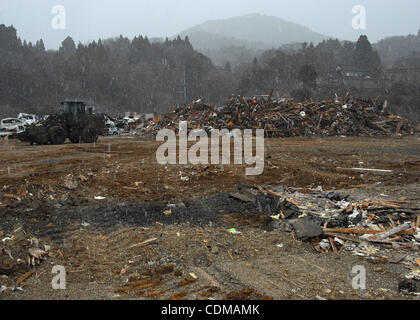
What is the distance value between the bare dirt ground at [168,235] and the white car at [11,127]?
572 inches

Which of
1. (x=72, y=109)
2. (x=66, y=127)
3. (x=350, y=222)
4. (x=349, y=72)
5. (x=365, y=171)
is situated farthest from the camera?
(x=349, y=72)

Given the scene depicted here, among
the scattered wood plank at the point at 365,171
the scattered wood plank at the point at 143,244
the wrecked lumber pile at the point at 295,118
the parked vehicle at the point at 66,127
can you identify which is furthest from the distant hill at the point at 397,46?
the scattered wood plank at the point at 143,244

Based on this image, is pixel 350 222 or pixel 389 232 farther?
pixel 350 222

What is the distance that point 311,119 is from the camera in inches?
896

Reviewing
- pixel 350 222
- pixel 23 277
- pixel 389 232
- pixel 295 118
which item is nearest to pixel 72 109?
pixel 295 118

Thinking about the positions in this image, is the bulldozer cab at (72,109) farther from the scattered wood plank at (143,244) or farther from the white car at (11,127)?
the scattered wood plank at (143,244)

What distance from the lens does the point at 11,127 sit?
894 inches

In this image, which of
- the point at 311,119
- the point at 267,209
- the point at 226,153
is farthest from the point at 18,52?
the point at 267,209

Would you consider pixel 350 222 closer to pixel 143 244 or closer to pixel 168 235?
pixel 168 235

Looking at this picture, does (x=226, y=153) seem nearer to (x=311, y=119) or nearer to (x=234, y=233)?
(x=234, y=233)

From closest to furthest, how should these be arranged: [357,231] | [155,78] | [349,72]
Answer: [357,231]
[349,72]
[155,78]

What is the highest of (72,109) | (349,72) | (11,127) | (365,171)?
(349,72)

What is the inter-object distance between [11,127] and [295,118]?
756 inches

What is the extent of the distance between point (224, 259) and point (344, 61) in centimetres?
7782
